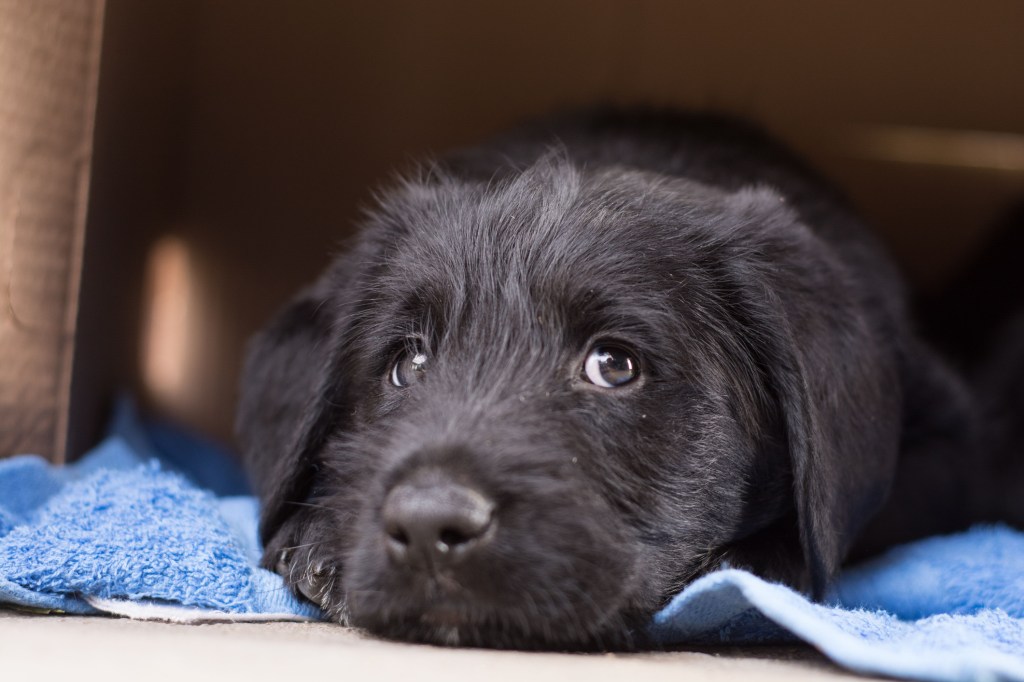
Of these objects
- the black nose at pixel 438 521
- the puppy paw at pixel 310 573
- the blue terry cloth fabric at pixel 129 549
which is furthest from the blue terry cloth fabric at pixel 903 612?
the blue terry cloth fabric at pixel 129 549

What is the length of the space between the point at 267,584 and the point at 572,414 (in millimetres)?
676

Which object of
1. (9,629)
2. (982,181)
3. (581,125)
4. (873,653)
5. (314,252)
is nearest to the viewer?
→ (873,653)

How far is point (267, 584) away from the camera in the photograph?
216 centimetres

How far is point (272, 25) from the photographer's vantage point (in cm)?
424

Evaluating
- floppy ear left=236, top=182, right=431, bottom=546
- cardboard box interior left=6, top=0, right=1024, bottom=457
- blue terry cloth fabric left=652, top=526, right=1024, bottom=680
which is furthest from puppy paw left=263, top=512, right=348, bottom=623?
cardboard box interior left=6, top=0, right=1024, bottom=457

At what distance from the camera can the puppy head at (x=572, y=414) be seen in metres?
1.79

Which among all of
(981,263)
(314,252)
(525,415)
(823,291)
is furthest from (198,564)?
(981,263)

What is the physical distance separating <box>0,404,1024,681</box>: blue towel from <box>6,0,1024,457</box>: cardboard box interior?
52.3 inches

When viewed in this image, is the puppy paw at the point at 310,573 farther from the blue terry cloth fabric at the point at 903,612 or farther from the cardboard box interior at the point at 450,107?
the cardboard box interior at the point at 450,107

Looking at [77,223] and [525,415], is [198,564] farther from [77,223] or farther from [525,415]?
[77,223]

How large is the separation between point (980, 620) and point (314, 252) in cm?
323

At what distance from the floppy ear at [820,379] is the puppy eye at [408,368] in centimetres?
68

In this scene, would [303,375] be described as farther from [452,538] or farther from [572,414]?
[452,538]

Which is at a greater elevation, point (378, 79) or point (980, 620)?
point (378, 79)
